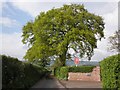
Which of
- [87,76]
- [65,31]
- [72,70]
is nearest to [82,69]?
[87,76]

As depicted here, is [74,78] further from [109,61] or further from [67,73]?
[109,61]

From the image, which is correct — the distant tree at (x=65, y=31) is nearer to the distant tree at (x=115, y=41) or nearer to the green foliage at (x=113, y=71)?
the distant tree at (x=115, y=41)

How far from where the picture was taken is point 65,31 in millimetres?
47469

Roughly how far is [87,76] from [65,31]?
964cm

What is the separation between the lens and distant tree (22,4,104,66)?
4603 cm

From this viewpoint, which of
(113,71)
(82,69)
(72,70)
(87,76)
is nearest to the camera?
(113,71)

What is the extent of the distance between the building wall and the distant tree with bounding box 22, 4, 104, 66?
505 centimetres

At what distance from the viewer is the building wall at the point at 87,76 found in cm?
4006

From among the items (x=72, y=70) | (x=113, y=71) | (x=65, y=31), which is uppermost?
A: (x=65, y=31)

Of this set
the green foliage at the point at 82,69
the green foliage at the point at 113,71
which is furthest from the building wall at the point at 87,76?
the green foliage at the point at 113,71

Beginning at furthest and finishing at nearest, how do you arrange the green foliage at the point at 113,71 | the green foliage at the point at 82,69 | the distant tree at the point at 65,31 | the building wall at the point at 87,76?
the distant tree at the point at 65,31 → the green foliage at the point at 82,69 → the building wall at the point at 87,76 → the green foliage at the point at 113,71

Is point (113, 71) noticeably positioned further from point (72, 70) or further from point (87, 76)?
point (72, 70)

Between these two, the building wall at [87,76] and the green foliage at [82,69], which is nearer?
the building wall at [87,76]

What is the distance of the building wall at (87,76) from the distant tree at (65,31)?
5.05 metres
